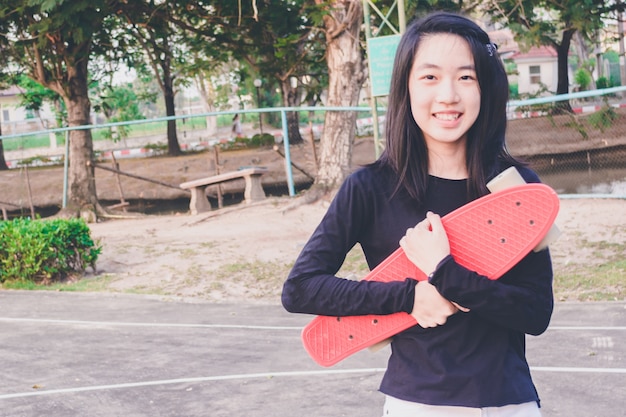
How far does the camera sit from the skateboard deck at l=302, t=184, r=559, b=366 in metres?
1.96

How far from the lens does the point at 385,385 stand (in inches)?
83.0

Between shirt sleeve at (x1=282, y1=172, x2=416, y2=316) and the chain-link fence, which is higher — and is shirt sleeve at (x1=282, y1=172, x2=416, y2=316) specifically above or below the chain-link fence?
above

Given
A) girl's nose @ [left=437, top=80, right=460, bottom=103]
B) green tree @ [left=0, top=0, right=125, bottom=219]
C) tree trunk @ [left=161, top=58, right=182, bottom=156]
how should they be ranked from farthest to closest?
1. tree trunk @ [left=161, top=58, right=182, bottom=156]
2. green tree @ [left=0, top=0, right=125, bottom=219]
3. girl's nose @ [left=437, top=80, right=460, bottom=103]

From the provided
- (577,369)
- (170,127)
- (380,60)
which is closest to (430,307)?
(577,369)

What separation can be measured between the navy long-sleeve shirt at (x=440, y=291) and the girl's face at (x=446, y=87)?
0.41 ft

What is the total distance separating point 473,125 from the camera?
84.7 inches

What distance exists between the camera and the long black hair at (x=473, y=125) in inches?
82.7

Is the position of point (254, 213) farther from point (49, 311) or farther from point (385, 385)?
point (385, 385)

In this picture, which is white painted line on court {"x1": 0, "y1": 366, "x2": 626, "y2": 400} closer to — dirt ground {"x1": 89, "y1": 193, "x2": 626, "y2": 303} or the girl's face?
dirt ground {"x1": 89, "y1": 193, "x2": 626, "y2": 303}

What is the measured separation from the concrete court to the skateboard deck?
3.52m

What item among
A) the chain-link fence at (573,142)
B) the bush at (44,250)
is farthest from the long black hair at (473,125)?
the chain-link fence at (573,142)

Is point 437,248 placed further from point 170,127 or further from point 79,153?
point 170,127

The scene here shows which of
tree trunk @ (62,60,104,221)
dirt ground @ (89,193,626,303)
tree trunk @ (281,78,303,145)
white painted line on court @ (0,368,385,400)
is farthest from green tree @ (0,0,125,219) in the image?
white painted line on court @ (0,368,385,400)

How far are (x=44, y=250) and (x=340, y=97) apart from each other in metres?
6.60
